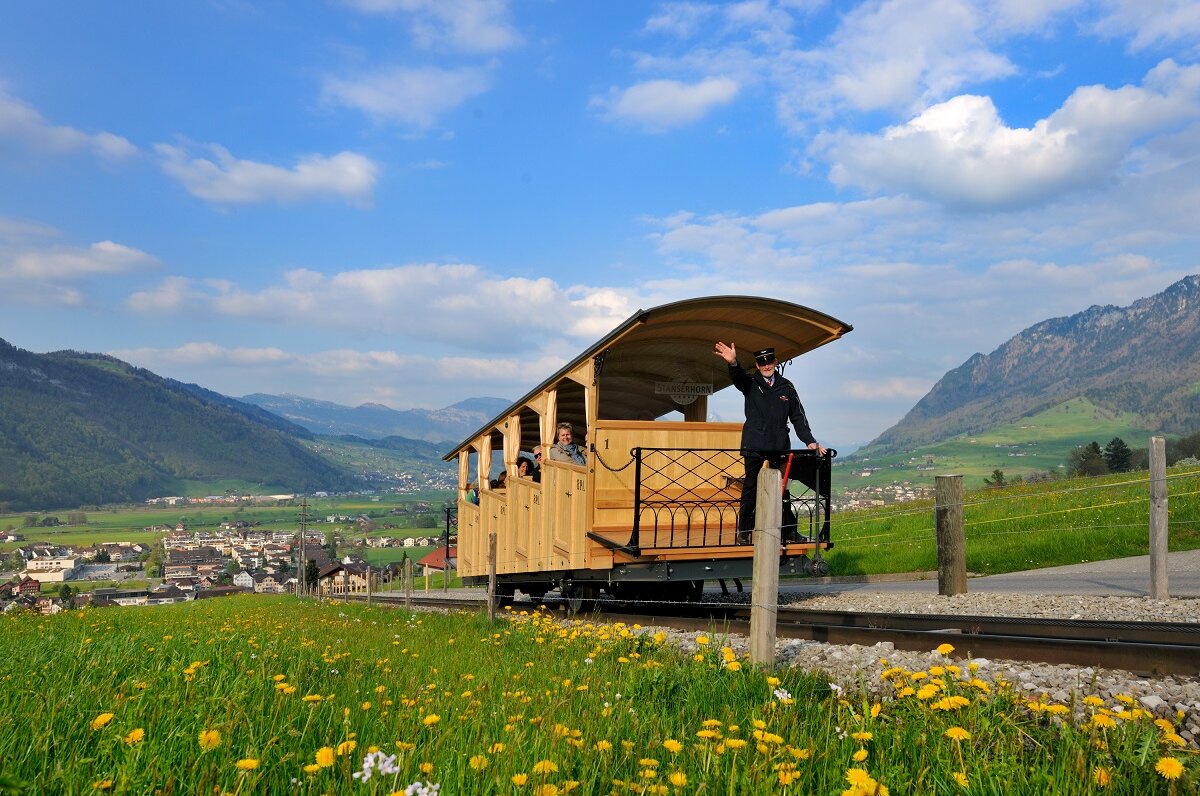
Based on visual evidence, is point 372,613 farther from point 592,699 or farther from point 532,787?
point 532,787

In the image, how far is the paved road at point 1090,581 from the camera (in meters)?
10.2

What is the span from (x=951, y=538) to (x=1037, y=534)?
616cm

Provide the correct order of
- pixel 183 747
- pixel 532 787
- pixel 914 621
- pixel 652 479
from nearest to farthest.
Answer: pixel 532 787, pixel 183 747, pixel 914 621, pixel 652 479

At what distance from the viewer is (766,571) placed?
5246mm

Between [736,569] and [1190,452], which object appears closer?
[736,569]

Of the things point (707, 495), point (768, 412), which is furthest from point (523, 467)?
point (768, 412)

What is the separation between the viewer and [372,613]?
11.9m

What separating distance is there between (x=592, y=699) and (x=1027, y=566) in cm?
1278

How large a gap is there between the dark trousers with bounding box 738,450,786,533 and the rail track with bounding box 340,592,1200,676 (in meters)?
1.40

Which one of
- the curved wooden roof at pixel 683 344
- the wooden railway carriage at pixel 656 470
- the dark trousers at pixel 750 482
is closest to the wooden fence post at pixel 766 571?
the wooden railway carriage at pixel 656 470

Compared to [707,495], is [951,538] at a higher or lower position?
lower

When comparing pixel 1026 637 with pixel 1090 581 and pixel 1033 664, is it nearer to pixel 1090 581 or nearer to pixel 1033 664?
pixel 1033 664

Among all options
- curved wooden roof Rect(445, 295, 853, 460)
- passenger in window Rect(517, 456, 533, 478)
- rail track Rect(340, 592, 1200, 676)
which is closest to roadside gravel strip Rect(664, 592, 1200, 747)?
rail track Rect(340, 592, 1200, 676)

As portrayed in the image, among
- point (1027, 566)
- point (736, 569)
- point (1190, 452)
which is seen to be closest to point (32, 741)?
point (736, 569)
